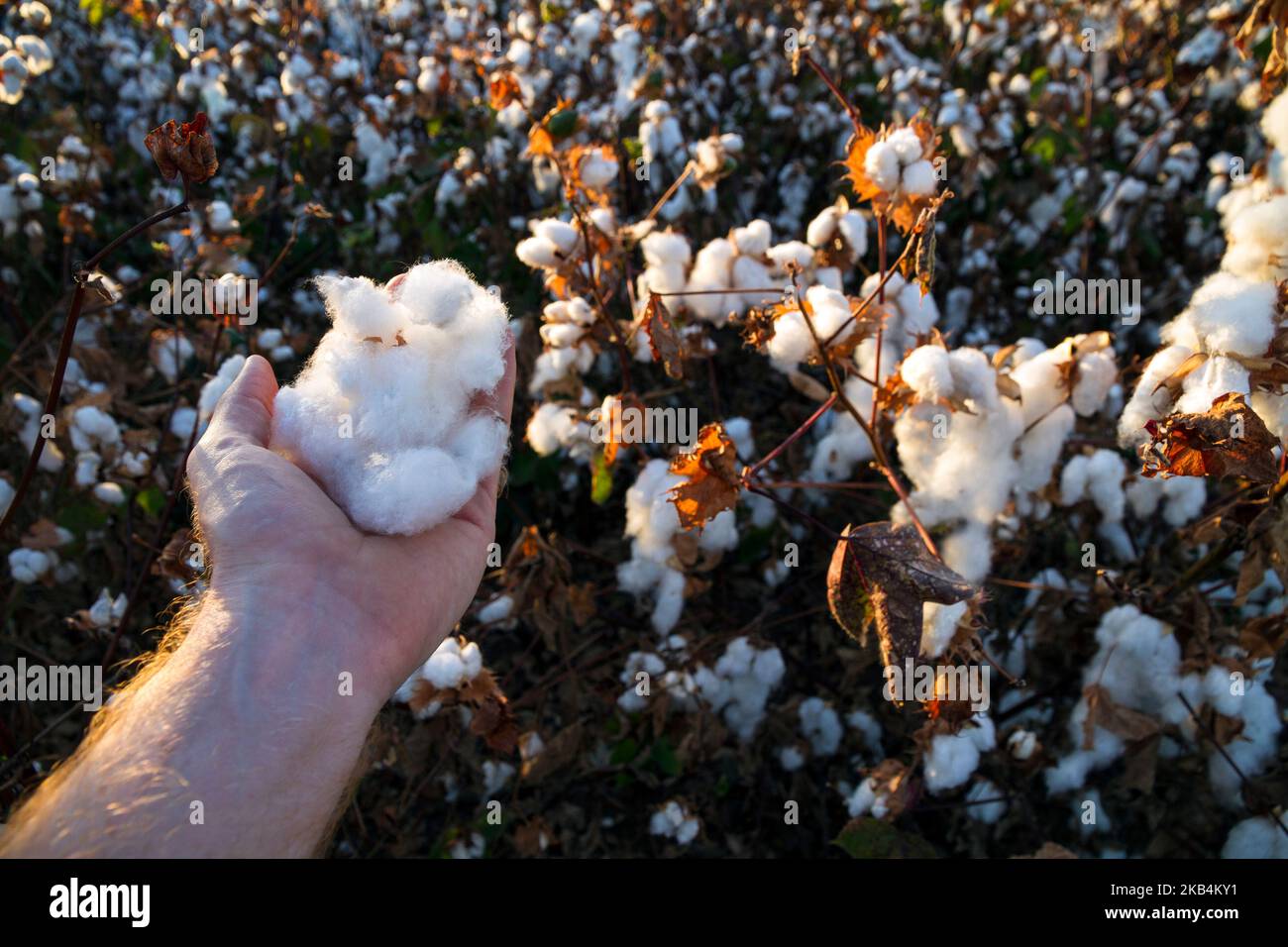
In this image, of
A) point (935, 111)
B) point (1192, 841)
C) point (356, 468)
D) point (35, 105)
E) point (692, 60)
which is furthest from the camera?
point (35, 105)

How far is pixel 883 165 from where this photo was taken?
1.42m

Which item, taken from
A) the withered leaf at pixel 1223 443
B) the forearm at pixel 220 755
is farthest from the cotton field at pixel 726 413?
the forearm at pixel 220 755

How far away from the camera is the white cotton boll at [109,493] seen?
7.03 ft

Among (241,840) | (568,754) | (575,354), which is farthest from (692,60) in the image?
(241,840)

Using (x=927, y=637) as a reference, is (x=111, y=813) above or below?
below

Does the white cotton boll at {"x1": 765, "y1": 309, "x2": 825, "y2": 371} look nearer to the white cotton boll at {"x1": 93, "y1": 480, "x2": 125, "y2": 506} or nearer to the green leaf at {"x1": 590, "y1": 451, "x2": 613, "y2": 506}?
the green leaf at {"x1": 590, "y1": 451, "x2": 613, "y2": 506}

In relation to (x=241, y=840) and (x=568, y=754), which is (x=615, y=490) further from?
(x=241, y=840)

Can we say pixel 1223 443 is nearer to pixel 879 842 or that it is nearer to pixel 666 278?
pixel 879 842

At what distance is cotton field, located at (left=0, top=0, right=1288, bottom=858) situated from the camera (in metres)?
1.39

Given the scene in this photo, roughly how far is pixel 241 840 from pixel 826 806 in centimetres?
170

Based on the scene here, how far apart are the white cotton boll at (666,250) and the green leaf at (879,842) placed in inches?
51.6

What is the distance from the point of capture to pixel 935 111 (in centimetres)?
351

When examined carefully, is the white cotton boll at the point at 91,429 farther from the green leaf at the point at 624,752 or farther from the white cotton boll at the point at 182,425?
the green leaf at the point at 624,752

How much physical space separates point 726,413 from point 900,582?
1.59 m
